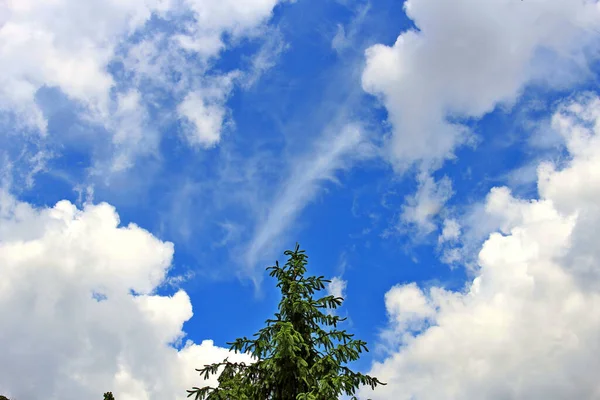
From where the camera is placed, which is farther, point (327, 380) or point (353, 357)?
point (353, 357)

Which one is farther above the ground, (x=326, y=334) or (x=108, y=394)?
(x=108, y=394)

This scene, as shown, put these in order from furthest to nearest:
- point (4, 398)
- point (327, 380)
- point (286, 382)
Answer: point (4, 398), point (286, 382), point (327, 380)

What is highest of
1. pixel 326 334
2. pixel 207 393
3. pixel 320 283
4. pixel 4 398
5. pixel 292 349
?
pixel 4 398

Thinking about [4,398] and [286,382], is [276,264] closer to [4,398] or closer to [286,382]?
[286,382]

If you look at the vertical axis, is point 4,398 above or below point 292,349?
above

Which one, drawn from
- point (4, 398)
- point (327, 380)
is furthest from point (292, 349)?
point (4, 398)

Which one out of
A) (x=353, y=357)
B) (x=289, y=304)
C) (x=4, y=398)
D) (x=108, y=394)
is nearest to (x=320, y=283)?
(x=289, y=304)

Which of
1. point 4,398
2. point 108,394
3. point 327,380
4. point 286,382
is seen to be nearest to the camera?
point 327,380

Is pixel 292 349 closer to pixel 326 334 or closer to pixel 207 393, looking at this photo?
pixel 326 334

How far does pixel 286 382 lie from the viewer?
53.0ft

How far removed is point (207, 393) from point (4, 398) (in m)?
46.0

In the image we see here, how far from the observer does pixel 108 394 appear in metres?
32.2

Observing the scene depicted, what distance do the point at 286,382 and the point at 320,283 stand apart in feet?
11.8

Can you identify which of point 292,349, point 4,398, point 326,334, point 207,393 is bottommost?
point 207,393
